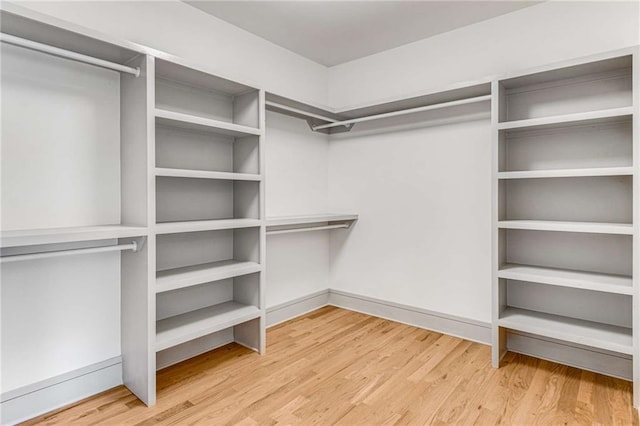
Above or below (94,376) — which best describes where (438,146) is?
above

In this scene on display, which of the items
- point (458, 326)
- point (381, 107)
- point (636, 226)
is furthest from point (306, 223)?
point (636, 226)

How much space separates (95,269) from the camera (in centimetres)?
210

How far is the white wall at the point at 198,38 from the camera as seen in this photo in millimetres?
2096

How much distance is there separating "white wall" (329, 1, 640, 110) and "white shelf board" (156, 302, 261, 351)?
2.14m

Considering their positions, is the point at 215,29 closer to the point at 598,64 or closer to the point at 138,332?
the point at 138,332

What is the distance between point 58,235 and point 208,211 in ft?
3.61

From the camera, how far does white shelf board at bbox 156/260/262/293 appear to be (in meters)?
2.10

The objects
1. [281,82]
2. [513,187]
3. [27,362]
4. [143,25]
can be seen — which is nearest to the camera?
[27,362]

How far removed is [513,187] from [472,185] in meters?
0.31

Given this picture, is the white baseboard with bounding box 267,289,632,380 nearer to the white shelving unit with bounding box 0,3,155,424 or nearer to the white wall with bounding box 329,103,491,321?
the white wall with bounding box 329,103,491,321

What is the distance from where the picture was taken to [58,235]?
1626 millimetres

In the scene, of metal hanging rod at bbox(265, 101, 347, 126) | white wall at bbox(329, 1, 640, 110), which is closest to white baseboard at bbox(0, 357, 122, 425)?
metal hanging rod at bbox(265, 101, 347, 126)

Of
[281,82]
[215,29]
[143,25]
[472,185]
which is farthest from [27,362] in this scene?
[472,185]

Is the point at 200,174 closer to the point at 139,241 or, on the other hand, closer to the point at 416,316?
the point at 139,241
